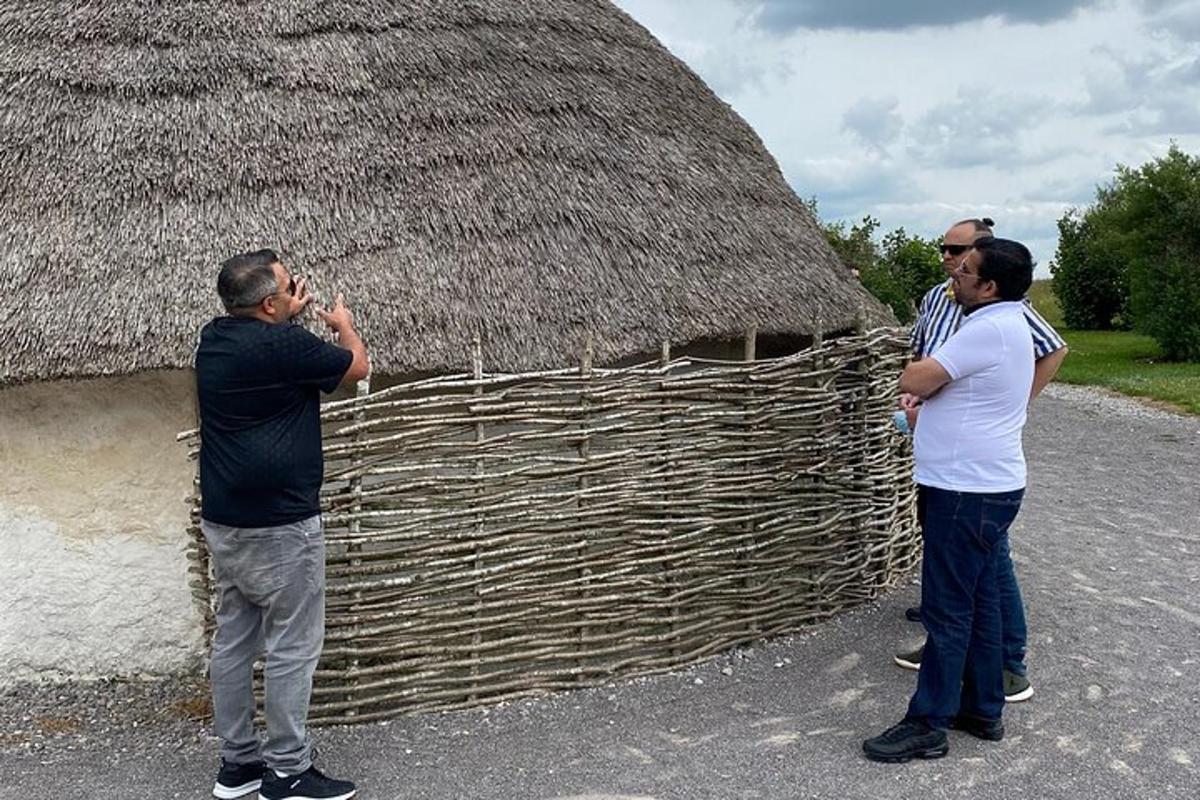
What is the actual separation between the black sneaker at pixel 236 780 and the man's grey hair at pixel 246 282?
1.69 metres

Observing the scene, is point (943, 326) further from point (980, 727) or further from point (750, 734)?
point (750, 734)

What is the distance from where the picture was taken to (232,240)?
4.80m

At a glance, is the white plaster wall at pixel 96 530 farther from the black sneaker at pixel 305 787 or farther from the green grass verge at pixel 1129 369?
the green grass verge at pixel 1129 369

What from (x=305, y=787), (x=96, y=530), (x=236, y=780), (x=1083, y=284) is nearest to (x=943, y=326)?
(x=305, y=787)

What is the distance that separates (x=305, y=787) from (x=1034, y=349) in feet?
10.8

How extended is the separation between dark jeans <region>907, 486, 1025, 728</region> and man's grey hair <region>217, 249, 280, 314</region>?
2522 mm

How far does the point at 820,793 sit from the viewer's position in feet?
13.0

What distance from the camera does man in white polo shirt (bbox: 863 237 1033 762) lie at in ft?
12.9

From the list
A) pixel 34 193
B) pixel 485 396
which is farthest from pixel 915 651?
pixel 34 193

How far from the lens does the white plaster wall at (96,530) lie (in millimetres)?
4965

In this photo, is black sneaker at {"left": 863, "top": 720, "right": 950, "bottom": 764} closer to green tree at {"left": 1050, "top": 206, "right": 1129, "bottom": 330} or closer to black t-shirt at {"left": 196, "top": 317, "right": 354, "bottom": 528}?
black t-shirt at {"left": 196, "top": 317, "right": 354, "bottom": 528}

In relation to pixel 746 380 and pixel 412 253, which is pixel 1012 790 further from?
pixel 412 253

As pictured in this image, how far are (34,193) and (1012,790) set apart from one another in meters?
4.82

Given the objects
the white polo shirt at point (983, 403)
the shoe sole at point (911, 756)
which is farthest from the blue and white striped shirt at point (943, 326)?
the shoe sole at point (911, 756)
